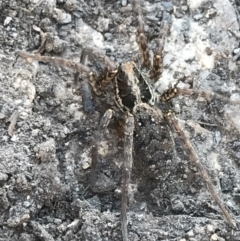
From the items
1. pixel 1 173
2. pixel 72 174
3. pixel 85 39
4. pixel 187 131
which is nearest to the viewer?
pixel 1 173

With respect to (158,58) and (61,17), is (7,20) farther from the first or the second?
(158,58)

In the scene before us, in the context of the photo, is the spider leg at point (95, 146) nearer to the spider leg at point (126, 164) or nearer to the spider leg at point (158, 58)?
the spider leg at point (126, 164)

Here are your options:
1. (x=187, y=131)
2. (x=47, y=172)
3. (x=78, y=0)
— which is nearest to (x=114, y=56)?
(x=78, y=0)

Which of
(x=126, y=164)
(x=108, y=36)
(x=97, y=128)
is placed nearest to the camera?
(x=126, y=164)

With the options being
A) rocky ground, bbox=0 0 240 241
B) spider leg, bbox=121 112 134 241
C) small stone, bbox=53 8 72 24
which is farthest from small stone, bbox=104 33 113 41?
spider leg, bbox=121 112 134 241

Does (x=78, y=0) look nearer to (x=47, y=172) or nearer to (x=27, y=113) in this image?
(x=27, y=113)

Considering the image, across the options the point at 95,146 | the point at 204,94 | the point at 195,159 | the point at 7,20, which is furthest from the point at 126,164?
the point at 7,20
